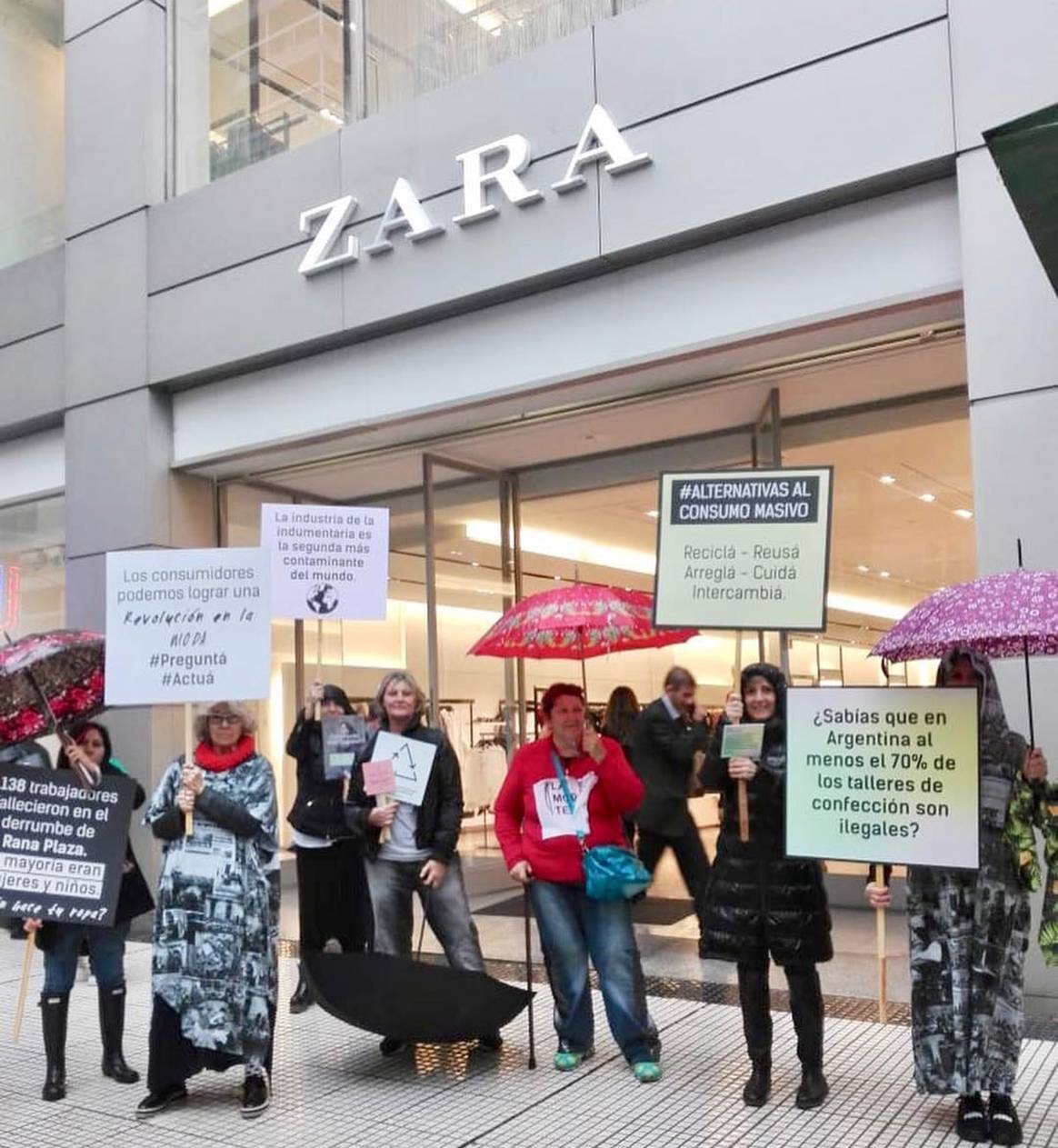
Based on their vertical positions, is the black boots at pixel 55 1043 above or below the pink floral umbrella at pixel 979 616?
below

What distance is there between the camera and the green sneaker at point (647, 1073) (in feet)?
16.6

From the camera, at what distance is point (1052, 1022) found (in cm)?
568

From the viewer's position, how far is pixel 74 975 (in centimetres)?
541

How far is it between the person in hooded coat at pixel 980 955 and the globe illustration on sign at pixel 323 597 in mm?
3053

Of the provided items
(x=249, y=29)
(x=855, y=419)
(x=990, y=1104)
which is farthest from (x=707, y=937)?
(x=249, y=29)

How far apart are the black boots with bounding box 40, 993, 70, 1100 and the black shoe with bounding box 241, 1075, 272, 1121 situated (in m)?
0.89

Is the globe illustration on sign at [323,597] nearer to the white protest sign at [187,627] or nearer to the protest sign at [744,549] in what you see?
the white protest sign at [187,627]

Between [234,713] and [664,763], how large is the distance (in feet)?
11.2

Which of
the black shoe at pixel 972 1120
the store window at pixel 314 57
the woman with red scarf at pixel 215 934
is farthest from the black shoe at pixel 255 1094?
the store window at pixel 314 57

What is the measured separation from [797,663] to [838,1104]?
4285mm

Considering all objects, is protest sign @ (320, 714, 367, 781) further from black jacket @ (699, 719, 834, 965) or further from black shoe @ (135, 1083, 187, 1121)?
black jacket @ (699, 719, 834, 965)

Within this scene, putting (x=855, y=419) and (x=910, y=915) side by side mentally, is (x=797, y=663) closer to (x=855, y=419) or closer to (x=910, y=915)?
(x=855, y=419)

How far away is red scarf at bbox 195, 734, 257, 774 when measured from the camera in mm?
4988

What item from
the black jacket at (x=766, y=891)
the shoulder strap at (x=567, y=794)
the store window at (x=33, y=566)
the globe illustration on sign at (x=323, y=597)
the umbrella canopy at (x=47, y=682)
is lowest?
the black jacket at (x=766, y=891)
